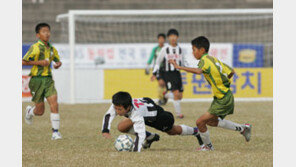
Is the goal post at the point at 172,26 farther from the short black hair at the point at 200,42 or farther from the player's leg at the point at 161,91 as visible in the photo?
the short black hair at the point at 200,42

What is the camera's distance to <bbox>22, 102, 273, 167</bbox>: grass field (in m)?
6.29

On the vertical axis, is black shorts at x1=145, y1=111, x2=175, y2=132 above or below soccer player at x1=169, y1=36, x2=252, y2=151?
below

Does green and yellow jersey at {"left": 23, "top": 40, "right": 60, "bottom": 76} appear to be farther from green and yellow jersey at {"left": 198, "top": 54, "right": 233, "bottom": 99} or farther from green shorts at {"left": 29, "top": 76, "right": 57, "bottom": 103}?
A: green and yellow jersey at {"left": 198, "top": 54, "right": 233, "bottom": 99}

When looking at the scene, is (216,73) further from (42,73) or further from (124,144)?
(42,73)

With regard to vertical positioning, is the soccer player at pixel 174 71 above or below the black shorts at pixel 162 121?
above

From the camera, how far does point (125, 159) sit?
641 centimetres

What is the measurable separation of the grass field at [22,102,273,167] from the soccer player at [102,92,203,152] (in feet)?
0.75

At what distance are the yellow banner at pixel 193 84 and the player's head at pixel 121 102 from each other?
10.6 meters

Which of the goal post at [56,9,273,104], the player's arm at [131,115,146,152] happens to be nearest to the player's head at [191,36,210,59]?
the player's arm at [131,115,146,152]

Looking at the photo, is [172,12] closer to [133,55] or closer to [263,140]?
[133,55]

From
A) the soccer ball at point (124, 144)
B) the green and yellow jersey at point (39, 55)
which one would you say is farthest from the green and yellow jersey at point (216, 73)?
the green and yellow jersey at point (39, 55)

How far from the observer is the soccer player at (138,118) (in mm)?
6785

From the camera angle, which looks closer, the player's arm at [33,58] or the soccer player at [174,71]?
the player's arm at [33,58]

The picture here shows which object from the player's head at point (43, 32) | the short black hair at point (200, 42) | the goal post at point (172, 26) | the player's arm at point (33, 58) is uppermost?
the goal post at point (172, 26)
